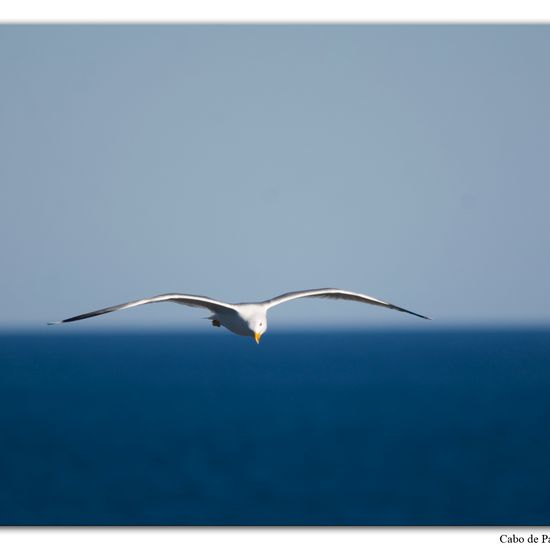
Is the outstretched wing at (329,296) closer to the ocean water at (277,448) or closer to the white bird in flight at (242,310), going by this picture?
the white bird in flight at (242,310)

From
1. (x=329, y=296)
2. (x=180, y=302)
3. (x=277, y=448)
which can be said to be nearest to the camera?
(x=180, y=302)

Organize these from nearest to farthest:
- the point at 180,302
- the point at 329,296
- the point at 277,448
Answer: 1. the point at 180,302
2. the point at 329,296
3. the point at 277,448

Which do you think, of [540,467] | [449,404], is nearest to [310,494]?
[540,467]

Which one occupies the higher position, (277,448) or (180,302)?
(180,302)

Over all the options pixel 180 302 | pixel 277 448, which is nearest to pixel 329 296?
pixel 180 302

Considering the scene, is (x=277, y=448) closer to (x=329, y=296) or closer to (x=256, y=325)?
(x=329, y=296)

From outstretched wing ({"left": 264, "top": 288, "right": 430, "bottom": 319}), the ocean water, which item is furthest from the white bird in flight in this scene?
the ocean water

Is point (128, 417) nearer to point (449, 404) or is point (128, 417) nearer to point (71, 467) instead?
point (71, 467)

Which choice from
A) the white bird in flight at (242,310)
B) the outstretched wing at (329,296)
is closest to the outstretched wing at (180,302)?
the white bird in flight at (242,310)
